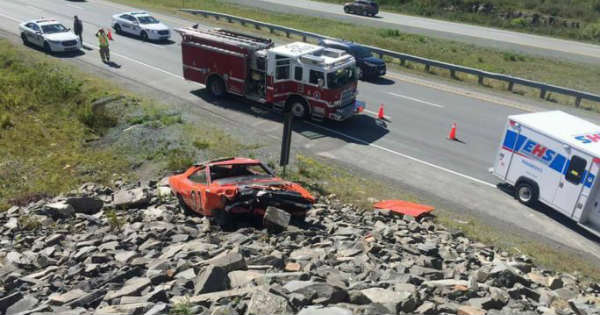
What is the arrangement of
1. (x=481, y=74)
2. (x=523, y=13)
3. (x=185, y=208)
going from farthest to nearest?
1. (x=523, y=13)
2. (x=481, y=74)
3. (x=185, y=208)

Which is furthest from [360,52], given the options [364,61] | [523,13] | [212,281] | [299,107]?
[523,13]

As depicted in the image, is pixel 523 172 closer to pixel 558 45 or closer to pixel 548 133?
pixel 548 133

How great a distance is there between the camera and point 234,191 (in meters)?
11.4

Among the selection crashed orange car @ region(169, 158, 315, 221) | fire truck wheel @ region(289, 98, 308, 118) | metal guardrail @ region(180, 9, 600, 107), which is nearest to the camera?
crashed orange car @ region(169, 158, 315, 221)

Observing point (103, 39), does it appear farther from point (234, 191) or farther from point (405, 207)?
point (405, 207)

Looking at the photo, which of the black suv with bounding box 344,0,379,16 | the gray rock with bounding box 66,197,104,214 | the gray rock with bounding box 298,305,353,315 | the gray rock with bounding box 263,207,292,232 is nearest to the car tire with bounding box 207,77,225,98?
the gray rock with bounding box 66,197,104,214

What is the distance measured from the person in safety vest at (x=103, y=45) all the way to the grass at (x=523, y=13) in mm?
38634

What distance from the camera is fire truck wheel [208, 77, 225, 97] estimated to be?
2355 cm

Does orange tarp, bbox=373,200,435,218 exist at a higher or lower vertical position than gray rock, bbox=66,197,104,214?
higher

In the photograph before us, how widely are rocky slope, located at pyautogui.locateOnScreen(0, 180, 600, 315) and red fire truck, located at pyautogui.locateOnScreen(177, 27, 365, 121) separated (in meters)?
7.95

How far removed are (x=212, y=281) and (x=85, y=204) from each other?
658 cm

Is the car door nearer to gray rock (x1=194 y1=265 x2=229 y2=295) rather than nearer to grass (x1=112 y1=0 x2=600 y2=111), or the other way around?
gray rock (x1=194 y1=265 x2=229 y2=295)

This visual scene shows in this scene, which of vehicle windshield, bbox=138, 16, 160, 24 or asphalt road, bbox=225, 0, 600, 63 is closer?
vehicle windshield, bbox=138, 16, 160, 24

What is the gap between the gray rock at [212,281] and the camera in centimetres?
799
